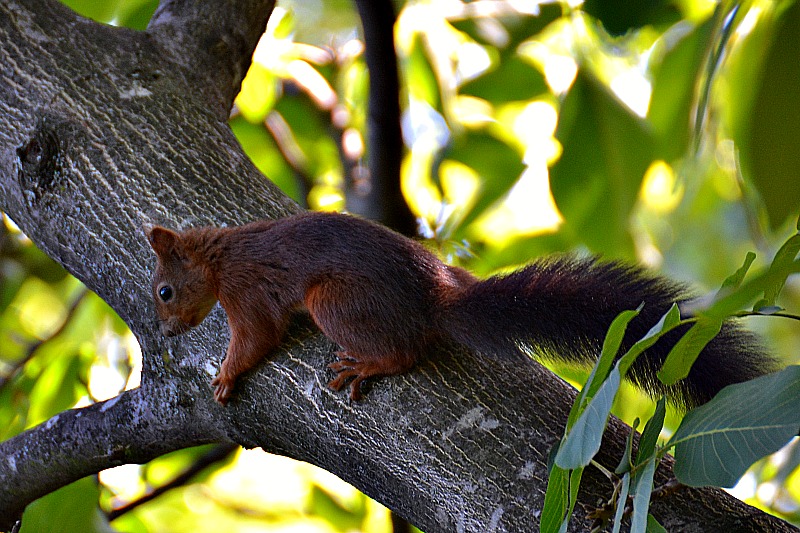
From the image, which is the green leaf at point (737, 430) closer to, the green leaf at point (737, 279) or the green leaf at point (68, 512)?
the green leaf at point (737, 279)

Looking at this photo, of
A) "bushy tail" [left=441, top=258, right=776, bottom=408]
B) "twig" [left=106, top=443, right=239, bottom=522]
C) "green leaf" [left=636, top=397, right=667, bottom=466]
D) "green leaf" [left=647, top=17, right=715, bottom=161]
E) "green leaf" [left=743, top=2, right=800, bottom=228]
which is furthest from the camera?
"twig" [left=106, top=443, right=239, bottom=522]

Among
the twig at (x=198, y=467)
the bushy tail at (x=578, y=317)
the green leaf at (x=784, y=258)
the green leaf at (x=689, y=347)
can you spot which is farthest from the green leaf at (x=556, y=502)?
the twig at (x=198, y=467)

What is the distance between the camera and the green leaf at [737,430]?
73 cm

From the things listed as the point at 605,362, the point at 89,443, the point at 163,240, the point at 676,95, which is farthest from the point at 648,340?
the point at 676,95

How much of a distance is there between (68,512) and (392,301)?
77cm

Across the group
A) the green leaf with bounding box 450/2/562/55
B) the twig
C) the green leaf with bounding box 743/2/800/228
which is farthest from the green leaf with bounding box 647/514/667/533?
the green leaf with bounding box 450/2/562/55

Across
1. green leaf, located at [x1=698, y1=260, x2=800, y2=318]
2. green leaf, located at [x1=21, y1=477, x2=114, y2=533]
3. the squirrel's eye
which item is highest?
green leaf, located at [x1=698, y1=260, x2=800, y2=318]

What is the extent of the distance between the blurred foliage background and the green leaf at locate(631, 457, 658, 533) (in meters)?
0.53

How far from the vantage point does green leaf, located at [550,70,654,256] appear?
2.17m

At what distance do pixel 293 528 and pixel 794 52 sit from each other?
94.8 inches

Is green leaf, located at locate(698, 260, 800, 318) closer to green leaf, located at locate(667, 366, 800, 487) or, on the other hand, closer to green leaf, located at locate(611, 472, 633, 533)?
green leaf, located at locate(667, 366, 800, 487)

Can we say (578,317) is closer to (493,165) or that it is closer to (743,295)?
(743,295)

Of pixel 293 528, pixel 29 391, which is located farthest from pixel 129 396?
pixel 293 528

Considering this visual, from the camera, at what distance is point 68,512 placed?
5.10 ft
